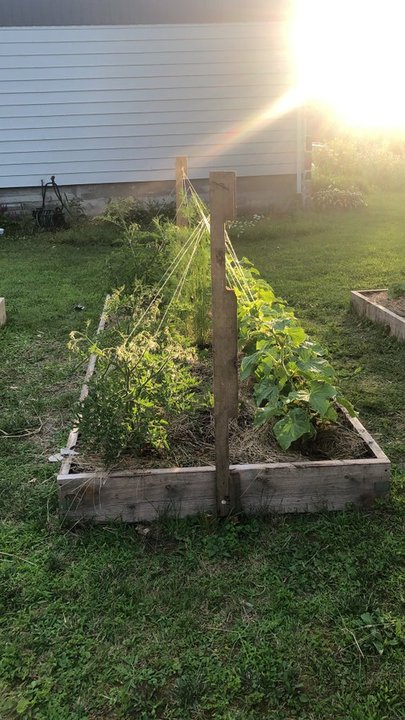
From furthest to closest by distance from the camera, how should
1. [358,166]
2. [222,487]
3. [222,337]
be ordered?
[358,166] → [222,487] → [222,337]

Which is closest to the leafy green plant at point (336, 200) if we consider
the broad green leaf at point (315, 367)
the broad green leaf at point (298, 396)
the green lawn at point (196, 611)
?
the green lawn at point (196, 611)

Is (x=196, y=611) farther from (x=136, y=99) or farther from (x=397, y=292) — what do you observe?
(x=136, y=99)

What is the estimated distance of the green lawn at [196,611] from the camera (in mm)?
1869

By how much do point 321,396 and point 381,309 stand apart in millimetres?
2672

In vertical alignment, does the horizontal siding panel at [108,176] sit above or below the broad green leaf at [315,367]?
above

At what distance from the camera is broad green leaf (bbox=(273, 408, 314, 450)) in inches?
106

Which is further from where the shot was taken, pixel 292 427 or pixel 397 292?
pixel 397 292

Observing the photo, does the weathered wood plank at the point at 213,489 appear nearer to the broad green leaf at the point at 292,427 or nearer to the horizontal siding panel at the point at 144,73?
the broad green leaf at the point at 292,427

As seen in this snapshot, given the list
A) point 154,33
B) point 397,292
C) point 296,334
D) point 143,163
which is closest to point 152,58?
point 154,33

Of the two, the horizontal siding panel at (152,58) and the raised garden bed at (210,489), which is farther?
the horizontal siding panel at (152,58)

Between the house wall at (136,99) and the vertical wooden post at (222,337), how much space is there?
9183mm

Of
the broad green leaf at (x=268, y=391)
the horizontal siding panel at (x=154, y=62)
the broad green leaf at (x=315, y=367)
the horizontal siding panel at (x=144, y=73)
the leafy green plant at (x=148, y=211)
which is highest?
the horizontal siding panel at (x=154, y=62)

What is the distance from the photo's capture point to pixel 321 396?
275 cm

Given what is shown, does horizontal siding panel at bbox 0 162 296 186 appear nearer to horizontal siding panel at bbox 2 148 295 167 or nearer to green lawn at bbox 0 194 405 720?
horizontal siding panel at bbox 2 148 295 167
